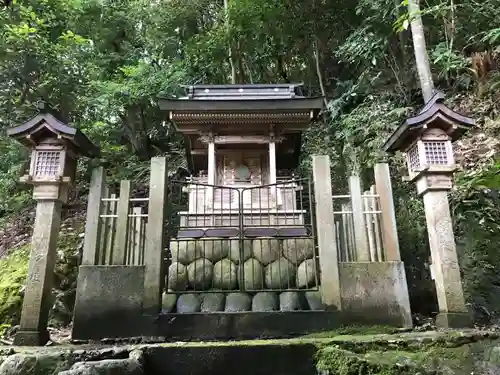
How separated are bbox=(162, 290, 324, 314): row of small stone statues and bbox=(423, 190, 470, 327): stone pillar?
1.53 m

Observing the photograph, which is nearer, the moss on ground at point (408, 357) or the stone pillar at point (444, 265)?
the moss on ground at point (408, 357)

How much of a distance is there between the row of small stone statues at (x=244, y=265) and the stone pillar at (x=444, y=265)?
77.9 inches

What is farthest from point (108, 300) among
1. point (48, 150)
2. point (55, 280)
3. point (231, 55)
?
point (231, 55)

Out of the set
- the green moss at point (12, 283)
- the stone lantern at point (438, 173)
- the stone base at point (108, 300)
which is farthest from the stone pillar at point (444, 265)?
the green moss at point (12, 283)

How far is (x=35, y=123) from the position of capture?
498 centimetres

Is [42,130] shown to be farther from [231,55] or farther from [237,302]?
[231,55]

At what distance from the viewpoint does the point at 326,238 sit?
5156 millimetres

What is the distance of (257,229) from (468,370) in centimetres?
474

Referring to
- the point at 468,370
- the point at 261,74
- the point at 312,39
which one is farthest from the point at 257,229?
the point at 261,74

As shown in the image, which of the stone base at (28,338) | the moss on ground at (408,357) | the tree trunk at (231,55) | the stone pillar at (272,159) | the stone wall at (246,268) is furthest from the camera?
the tree trunk at (231,55)

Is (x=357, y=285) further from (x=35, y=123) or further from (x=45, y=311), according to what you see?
(x=35, y=123)

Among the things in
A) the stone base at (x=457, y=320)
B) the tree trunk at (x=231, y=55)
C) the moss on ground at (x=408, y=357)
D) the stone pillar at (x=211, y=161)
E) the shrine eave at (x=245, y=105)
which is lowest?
the moss on ground at (x=408, y=357)

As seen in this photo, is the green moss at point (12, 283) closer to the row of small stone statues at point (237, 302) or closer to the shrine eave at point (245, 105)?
the row of small stone statues at point (237, 302)

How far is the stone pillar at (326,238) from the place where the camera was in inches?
194
